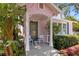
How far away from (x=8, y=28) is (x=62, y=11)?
100 centimetres

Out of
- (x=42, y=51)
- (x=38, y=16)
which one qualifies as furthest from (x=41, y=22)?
(x=42, y=51)

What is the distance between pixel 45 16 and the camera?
159 inches

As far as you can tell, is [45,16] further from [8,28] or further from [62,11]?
[8,28]

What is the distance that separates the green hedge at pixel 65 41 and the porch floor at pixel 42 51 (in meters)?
0.12

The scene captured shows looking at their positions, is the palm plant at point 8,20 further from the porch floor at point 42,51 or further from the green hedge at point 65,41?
the green hedge at point 65,41

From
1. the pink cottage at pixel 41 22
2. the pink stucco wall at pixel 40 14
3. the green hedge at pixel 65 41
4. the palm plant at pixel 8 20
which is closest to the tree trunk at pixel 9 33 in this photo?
the palm plant at pixel 8 20

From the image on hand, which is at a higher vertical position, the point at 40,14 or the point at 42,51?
the point at 40,14

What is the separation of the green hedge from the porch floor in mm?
119

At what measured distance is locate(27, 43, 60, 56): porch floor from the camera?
4047 mm

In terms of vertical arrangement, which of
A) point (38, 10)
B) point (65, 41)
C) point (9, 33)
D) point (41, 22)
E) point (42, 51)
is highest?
point (38, 10)

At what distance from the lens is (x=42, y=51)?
408 cm

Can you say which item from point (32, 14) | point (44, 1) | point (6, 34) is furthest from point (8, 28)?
point (44, 1)

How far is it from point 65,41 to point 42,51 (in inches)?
17.6

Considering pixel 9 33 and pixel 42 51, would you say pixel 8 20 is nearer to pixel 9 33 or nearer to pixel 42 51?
pixel 9 33
